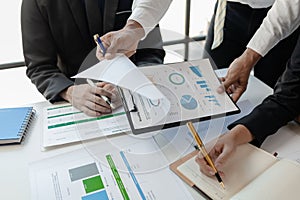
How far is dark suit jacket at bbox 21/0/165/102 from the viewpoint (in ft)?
3.61

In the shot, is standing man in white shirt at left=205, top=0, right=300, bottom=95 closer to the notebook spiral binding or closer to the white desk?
the white desk

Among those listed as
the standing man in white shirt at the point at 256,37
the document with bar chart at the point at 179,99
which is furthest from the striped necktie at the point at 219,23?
the document with bar chart at the point at 179,99

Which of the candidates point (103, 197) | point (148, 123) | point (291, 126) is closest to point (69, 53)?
point (148, 123)

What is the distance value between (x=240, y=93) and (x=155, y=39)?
40cm

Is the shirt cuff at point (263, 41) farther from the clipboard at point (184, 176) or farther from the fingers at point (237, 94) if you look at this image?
the clipboard at point (184, 176)

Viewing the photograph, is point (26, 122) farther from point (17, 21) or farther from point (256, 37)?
point (17, 21)

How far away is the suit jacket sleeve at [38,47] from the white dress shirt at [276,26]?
649mm

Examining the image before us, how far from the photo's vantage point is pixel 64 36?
3.86ft

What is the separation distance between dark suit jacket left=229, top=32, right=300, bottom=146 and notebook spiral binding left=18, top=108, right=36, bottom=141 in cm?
56

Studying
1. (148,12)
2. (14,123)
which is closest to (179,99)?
(148,12)

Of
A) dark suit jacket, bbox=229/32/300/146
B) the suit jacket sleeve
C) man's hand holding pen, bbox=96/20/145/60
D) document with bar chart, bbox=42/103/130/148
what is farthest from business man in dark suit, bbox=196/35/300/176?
the suit jacket sleeve

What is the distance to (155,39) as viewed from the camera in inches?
47.2

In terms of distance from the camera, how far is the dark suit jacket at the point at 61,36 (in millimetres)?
1100

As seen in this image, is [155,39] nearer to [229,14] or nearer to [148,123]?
[229,14]
